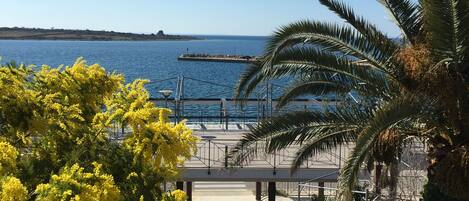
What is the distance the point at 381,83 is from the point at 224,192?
12796mm

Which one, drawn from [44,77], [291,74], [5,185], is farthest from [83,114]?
[291,74]

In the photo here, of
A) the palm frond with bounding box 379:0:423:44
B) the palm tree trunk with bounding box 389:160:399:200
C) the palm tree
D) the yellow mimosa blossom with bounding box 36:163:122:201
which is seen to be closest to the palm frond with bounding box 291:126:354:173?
the palm tree

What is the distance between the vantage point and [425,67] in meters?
8.19

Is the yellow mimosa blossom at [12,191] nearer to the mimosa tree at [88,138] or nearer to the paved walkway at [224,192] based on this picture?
the mimosa tree at [88,138]

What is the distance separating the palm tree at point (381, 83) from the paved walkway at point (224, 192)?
33.8ft

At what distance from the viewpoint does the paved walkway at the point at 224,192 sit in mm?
20250

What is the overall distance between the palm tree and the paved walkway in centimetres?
1031

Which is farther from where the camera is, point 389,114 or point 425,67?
point 425,67

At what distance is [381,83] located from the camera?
908 cm

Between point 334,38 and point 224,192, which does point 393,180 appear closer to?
point 334,38

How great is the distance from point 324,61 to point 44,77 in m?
4.05

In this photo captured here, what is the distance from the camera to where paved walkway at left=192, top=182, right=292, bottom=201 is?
20.2 m

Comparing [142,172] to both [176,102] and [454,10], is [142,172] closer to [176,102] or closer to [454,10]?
[454,10]

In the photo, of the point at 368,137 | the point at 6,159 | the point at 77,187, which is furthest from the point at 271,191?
the point at 77,187
